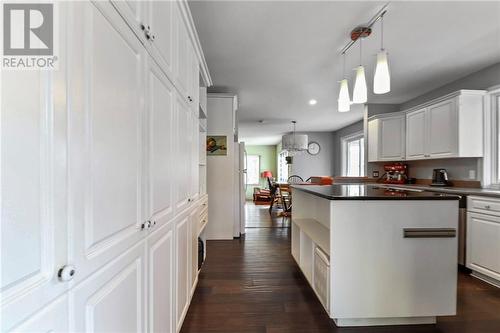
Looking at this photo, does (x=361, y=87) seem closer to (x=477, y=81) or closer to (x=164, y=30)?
(x=164, y=30)

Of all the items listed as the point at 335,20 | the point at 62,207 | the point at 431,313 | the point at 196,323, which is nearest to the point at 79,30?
the point at 62,207

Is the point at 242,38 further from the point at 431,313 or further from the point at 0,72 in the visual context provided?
the point at 431,313

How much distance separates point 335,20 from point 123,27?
1.89m

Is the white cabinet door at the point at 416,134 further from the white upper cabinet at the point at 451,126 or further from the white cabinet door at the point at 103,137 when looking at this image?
the white cabinet door at the point at 103,137

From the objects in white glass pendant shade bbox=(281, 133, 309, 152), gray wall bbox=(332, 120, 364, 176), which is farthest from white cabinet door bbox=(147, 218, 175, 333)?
gray wall bbox=(332, 120, 364, 176)

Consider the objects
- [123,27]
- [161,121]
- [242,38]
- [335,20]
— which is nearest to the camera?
[123,27]

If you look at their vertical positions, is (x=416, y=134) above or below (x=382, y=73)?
below

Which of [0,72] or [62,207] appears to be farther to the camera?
[62,207]

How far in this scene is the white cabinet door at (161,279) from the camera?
3.68 ft

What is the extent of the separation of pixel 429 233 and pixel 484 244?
1.40 m

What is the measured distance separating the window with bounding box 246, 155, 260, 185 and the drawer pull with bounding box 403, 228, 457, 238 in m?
9.32

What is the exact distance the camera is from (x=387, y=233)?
1728 mm

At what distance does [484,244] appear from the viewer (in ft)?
8.11

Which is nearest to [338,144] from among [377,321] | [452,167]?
[452,167]
